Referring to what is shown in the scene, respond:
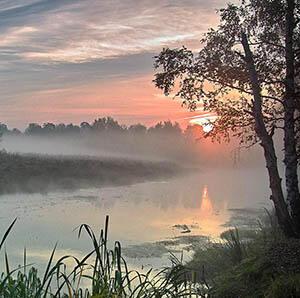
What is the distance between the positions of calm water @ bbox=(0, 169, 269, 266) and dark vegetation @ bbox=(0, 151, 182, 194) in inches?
146

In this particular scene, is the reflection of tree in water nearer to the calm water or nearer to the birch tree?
the calm water

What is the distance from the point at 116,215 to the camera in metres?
28.3

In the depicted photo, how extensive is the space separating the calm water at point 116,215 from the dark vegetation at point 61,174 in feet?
12.2

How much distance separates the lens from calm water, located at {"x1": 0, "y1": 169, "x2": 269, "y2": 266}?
65.7ft

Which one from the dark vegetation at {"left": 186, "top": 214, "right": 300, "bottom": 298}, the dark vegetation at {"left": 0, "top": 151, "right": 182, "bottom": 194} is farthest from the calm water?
the dark vegetation at {"left": 186, "top": 214, "right": 300, "bottom": 298}

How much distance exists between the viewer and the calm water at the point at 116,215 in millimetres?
20031

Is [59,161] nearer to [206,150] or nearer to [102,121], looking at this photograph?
[206,150]

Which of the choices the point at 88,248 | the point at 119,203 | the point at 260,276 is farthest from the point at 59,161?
the point at 260,276

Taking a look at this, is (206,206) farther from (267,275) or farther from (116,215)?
(267,275)

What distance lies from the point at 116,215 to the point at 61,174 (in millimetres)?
22581

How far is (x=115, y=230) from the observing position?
77.3 feet

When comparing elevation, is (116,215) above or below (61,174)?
below

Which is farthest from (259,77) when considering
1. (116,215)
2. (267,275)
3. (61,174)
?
(61,174)

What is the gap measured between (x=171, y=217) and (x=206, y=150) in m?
78.0
